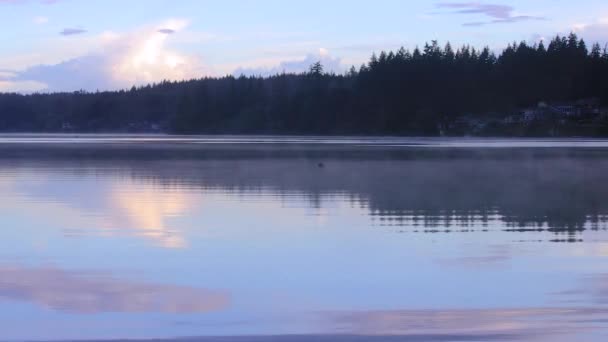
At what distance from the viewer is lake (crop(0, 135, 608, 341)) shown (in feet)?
28.0

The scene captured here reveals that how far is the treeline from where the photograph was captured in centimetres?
10469

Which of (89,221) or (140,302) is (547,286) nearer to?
(140,302)

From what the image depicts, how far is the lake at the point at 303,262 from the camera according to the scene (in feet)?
28.0

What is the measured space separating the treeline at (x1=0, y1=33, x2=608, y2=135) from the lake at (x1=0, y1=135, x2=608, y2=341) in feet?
276

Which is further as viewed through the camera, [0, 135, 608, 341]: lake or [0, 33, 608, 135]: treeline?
[0, 33, 608, 135]: treeline

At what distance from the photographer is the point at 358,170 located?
29250 mm

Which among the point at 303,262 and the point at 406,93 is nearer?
the point at 303,262

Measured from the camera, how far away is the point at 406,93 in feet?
363

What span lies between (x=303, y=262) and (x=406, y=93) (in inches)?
3945

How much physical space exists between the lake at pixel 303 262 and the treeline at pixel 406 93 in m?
84.1

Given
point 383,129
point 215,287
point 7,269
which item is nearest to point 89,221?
point 7,269

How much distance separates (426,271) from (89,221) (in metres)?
6.49

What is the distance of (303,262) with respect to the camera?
1165 centimetres

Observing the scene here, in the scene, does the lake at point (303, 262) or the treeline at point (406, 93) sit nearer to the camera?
the lake at point (303, 262)
